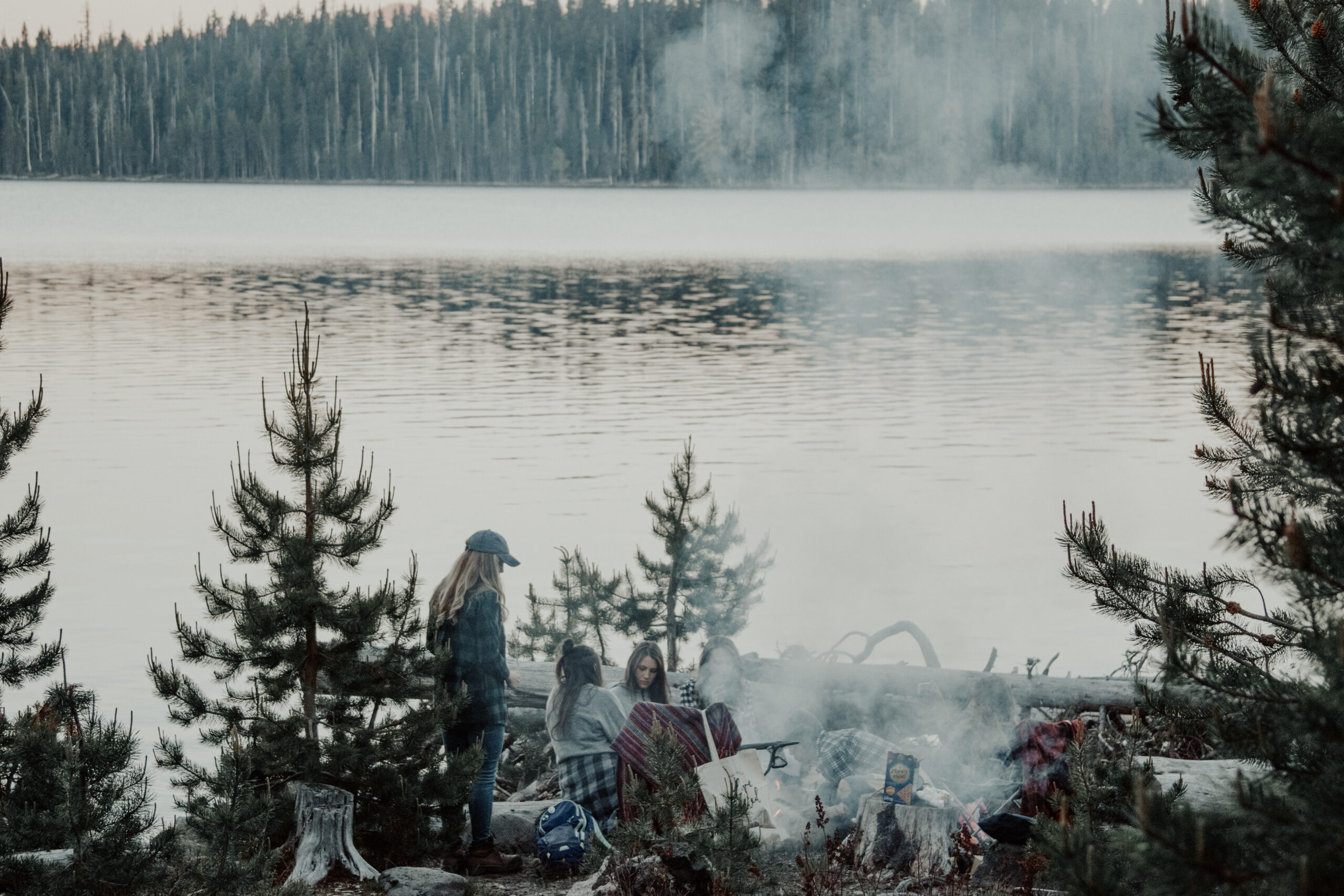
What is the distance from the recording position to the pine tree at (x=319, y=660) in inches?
250

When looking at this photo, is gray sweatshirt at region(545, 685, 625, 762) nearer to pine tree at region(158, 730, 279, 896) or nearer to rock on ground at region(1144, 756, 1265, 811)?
pine tree at region(158, 730, 279, 896)

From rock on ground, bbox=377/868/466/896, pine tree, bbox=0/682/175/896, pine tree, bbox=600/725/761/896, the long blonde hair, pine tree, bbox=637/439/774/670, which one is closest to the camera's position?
pine tree, bbox=600/725/761/896

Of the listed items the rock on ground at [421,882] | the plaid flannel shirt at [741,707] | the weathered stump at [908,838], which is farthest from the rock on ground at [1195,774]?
the rock on ground at [421,882]

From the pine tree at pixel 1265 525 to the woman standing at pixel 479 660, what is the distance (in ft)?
9.92

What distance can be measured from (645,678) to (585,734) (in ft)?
1.44

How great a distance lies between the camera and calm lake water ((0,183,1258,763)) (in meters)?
14.8

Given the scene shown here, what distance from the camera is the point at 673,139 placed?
56250 mm

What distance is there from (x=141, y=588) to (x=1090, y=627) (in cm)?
982

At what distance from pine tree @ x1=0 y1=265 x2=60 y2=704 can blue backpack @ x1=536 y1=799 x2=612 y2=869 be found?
9.04 feet

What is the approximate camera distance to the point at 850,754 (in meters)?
7.39

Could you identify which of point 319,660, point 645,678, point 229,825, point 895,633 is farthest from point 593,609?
point 229,825

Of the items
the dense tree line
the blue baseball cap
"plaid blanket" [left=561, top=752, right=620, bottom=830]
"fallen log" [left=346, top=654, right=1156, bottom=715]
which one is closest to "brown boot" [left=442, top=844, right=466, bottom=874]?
"plaid blanket" [left=561, top=752, right=620, bottom=830]

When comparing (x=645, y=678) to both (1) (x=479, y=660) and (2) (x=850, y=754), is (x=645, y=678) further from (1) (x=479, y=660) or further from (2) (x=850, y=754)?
(2) (x=850, y=754)

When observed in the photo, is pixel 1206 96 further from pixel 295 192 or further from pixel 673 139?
pixel 295 192
